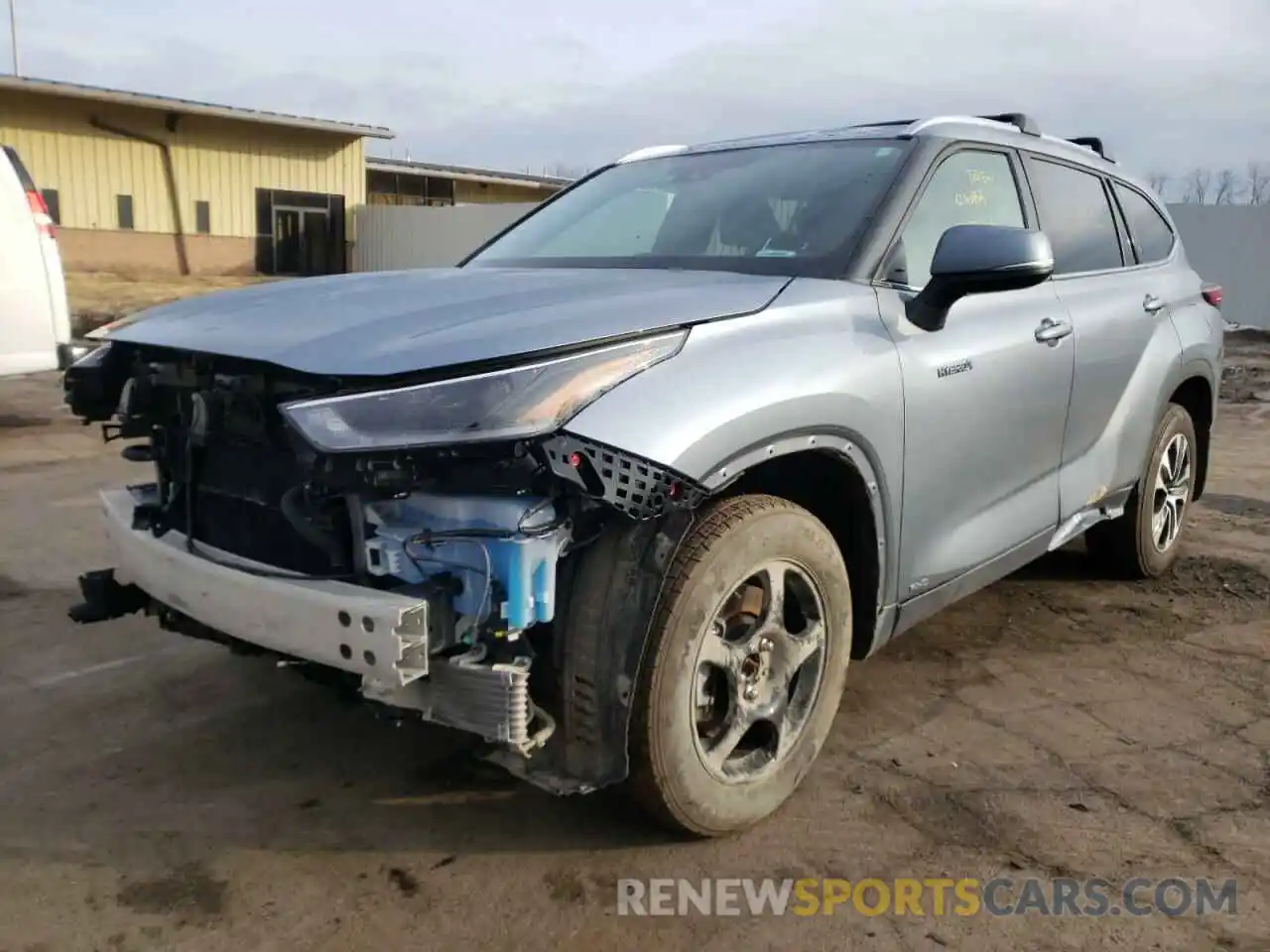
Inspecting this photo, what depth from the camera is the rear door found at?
3867mm

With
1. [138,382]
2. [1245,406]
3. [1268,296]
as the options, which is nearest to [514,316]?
[138,382]

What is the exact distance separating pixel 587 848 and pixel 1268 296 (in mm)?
22790

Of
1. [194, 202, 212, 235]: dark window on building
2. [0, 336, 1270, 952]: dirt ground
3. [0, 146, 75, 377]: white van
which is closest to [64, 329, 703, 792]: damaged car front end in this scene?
[0, 336, 1270, 952]: dirt ground

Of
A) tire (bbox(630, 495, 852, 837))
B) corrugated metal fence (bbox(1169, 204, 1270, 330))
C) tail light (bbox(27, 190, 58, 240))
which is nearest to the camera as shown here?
tire (bbox(630, 495, 852, 837))

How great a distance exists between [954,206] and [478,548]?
6.90 ft

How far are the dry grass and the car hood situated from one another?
16031 mm

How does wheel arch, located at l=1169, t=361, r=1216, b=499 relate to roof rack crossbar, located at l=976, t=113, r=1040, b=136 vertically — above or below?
below

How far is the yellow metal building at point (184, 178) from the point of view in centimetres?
2020

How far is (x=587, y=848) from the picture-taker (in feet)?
8.73

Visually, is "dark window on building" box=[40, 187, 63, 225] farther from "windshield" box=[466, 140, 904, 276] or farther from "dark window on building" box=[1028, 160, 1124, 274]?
"dark window on building" box=[1028, 160, 1124, 274]

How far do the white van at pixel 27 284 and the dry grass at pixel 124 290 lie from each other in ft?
33.4

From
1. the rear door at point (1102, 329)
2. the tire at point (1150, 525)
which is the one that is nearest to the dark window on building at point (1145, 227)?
the rear door at point (1102, 329)

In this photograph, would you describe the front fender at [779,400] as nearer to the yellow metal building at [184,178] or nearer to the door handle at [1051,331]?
the door handle at [1051,331]

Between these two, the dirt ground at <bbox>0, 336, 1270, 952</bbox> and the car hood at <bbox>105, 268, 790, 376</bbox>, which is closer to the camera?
the car hood at <bbox>105, 268, 790, 376</bbox>
